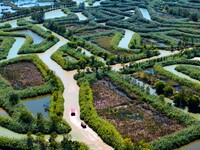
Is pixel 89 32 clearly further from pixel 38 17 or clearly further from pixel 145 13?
pixel 145 13

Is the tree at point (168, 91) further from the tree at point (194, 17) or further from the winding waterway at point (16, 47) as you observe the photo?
the tree at point (194, 17)

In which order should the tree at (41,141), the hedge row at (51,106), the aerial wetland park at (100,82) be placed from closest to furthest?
the tree at (41,141)
the aerial wetland park at (100,82)
the hedge row at (51,106)

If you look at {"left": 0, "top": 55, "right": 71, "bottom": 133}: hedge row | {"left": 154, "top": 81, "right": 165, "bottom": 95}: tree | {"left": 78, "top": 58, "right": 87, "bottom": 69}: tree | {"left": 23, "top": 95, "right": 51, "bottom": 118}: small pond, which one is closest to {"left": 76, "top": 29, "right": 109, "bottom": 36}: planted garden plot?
{"left": 0, "top": 55, "right": 71, "bottom": 133}: hedge row

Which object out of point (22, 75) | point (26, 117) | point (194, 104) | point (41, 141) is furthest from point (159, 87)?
point (22, 75)

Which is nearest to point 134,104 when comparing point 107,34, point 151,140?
point 151,140

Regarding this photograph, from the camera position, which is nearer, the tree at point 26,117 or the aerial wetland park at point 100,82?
the aerial wetland park at point 100,82

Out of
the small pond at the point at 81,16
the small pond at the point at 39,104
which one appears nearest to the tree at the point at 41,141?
the small pond at the point at 39,104

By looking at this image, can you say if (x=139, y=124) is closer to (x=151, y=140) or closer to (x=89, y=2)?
(x=151, y=140)
